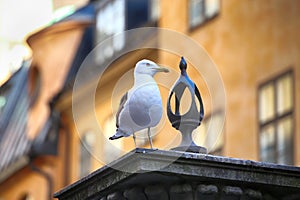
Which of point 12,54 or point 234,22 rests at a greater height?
point 12,54

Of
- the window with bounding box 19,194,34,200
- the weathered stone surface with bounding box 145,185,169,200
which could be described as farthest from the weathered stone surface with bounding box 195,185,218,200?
the window with bounding box 19,194,34,200

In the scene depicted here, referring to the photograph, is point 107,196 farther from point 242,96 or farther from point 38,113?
point 38,113

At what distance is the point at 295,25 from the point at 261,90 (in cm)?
155

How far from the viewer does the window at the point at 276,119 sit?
24812 mm

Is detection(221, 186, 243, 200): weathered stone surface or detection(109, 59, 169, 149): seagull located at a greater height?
detection(109, 59, 169, 149): seagull

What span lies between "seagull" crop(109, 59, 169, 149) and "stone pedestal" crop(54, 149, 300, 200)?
454mm

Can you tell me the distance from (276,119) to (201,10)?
406cm

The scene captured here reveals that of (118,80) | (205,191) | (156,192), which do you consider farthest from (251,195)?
(118,80)

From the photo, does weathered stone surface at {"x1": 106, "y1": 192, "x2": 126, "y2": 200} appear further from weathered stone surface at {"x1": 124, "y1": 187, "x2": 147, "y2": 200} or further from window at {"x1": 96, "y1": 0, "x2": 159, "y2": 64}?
window at {"x1": 96, "y1": 0, "x2": 159, "y2": 64}

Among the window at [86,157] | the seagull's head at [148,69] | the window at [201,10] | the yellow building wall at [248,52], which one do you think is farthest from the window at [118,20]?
the seagull's head at [148,69]

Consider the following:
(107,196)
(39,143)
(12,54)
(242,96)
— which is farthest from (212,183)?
(12,54)

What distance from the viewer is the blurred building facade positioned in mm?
25469

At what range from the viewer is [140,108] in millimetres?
10031

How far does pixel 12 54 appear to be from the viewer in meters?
43.1
